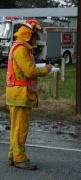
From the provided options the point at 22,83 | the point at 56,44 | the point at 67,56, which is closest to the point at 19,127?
the point at 22,83

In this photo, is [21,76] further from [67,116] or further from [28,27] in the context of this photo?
[67,116]

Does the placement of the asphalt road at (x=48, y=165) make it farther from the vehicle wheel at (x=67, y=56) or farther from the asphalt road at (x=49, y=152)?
the vehicle wheel at (x=67, y=56)

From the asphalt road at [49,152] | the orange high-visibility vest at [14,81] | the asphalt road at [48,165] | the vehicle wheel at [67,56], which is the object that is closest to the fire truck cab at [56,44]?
the vehicle wheel at [67,56]

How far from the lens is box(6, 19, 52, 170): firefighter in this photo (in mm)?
6105

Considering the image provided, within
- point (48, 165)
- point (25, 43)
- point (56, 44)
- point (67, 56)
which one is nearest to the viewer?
point (25, 43)

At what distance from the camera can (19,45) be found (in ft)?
20.1

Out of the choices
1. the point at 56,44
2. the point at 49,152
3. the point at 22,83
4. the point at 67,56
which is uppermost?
the point at 22,83

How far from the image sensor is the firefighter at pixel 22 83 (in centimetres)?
611

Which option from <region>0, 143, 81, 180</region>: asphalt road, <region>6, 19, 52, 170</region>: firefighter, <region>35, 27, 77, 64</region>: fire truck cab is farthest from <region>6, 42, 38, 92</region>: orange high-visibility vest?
<region>35, 27, 77, 64</region>: fire truck cab

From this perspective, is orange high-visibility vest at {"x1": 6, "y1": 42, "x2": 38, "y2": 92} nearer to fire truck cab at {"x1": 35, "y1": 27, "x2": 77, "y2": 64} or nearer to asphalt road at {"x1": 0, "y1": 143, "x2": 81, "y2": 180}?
asphalt road at {"x1": 0, "y1": 143, "x2": 81, "y2": 180}

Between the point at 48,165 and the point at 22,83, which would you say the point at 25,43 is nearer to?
the point at 22,83

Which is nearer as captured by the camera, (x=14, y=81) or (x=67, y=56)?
(x=14, y=81)

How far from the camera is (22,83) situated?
244 inches

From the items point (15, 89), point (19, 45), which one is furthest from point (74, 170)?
point (19, 45)
